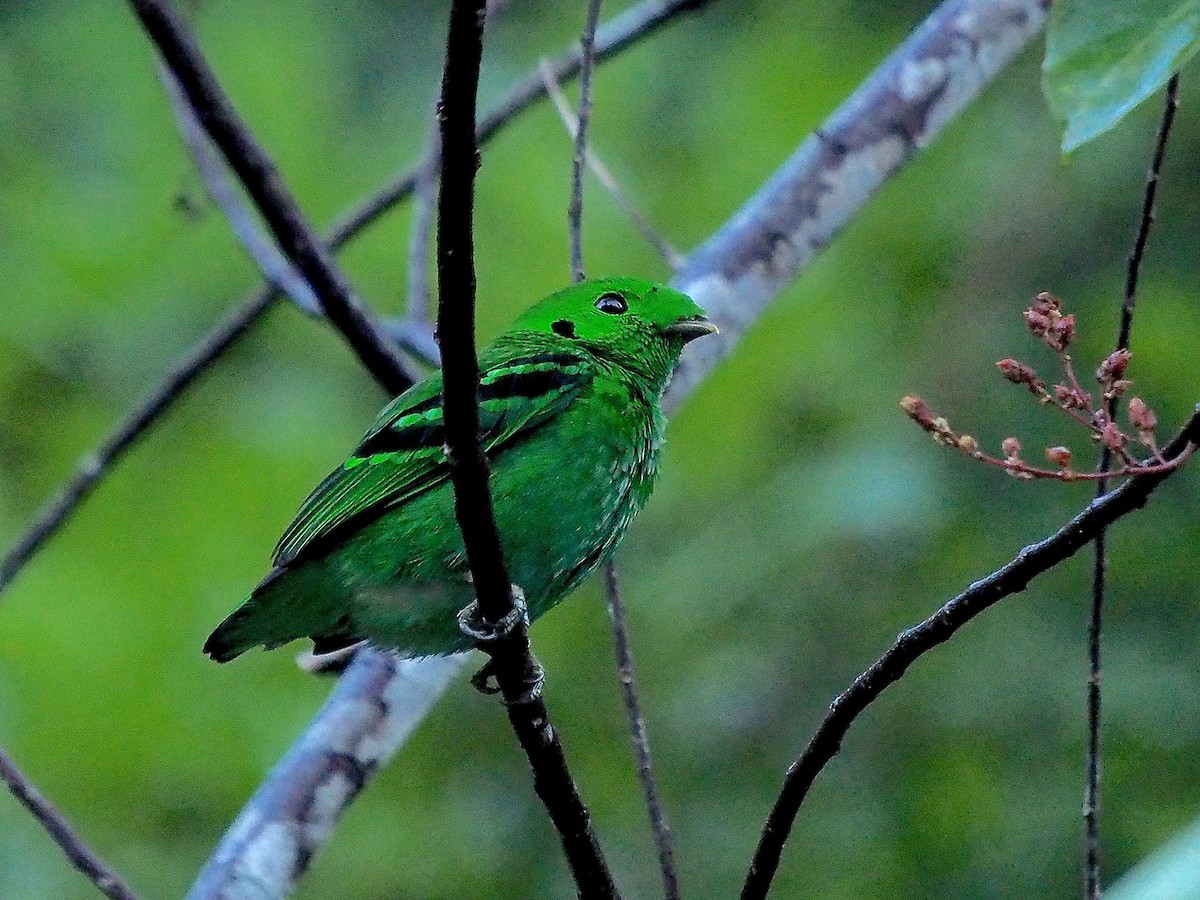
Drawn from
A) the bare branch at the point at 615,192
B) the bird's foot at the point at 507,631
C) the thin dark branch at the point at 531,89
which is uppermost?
the thin dark branch at the point at 531,89

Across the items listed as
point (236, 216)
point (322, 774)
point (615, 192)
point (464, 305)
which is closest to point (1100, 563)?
point (464, 305)

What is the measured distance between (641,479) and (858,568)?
4.97 feet

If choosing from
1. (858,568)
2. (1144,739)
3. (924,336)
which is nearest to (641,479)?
(858,568)

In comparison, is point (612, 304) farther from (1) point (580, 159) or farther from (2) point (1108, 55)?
(2) point (1108, 55)

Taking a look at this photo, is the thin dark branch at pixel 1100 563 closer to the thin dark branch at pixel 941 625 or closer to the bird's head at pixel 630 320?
the thin dark branch at pixel 941 625

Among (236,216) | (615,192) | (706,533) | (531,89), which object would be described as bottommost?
(706,533)

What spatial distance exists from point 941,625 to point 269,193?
245 centimetres

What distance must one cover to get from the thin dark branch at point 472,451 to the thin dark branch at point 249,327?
2080 mm

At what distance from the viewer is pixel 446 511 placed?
3590 millimetres

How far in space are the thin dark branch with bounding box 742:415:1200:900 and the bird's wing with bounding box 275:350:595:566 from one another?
4.45 feet

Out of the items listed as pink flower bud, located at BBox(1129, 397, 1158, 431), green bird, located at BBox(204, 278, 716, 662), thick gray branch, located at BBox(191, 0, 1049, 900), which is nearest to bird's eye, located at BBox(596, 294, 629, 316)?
green bird, located at BBox(204, 278, 716, 662)

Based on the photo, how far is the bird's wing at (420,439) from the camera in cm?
364

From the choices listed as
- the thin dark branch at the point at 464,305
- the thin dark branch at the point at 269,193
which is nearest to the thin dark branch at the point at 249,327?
the thin dark branch at the point at 269,193

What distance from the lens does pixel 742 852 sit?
4.88m
